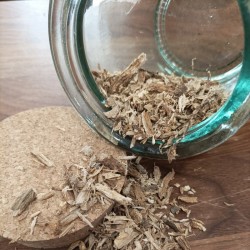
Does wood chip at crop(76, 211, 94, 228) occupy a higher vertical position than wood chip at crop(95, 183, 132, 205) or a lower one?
lower

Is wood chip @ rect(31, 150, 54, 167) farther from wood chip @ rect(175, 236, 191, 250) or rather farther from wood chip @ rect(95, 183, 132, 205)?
wood chip @ rect(175, 236, 191, 250)

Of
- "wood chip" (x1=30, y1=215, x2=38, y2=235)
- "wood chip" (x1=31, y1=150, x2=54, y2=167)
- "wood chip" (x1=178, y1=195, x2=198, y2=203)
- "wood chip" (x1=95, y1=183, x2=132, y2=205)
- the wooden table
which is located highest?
the wooden table

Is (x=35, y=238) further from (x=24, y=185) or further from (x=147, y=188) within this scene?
(x=147, y=188)

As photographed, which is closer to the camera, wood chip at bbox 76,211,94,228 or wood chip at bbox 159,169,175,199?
wood chip at bbox 76,211,94,228

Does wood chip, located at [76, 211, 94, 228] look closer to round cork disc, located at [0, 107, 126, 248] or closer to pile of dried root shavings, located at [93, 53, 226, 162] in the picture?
round cork disc, located at [0, 107, 126, 248]

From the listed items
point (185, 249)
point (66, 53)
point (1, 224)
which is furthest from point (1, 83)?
point (185, 249)

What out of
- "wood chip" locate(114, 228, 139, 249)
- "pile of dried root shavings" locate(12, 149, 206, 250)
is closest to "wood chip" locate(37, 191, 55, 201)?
"pile of dried root shavings" locate(12, 149, 206, 250)

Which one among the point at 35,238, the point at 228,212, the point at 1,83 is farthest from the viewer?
the point at 1,83

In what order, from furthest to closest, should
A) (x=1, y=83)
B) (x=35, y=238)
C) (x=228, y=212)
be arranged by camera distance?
(x=1, y=83) → (x=228, y=212) → (x=35, y=238)
